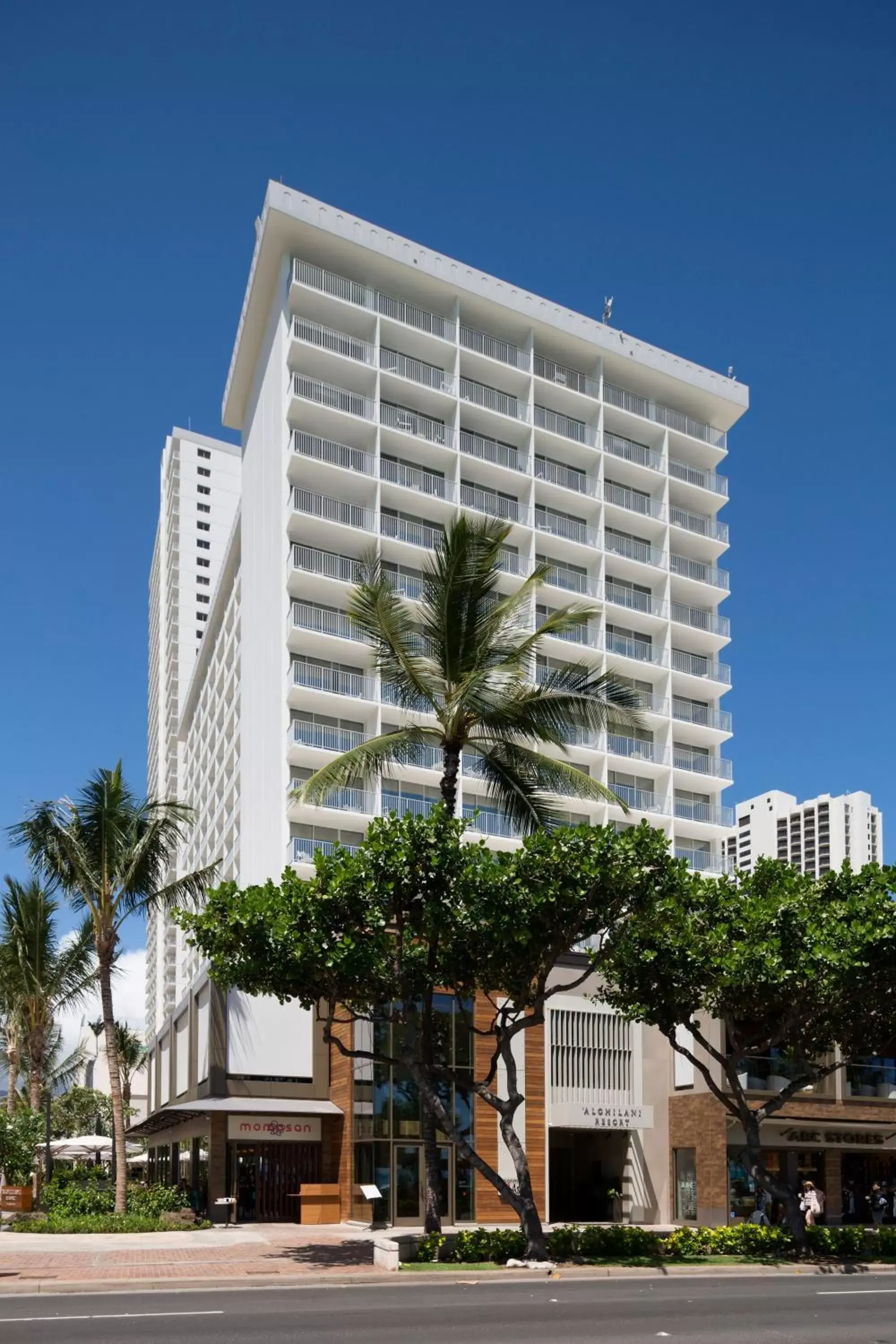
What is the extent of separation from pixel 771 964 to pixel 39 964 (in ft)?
97.0

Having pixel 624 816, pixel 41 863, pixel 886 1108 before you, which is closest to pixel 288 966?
pixel 41 863

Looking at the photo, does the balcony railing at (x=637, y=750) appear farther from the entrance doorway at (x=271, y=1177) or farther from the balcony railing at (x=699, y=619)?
the entrance doorway at (x=271, y=1177)

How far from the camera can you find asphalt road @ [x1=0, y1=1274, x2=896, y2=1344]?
1634 cm

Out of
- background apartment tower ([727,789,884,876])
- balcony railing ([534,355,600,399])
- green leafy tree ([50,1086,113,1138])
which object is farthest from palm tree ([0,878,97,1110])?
background apartment tower ([727,789,884,876])

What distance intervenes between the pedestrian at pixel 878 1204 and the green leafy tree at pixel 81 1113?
232 feet

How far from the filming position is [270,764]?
55.5 meters

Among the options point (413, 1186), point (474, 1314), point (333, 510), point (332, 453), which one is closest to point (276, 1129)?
point (413, 1186)

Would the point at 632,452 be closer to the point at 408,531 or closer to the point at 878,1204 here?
the point at 408,531

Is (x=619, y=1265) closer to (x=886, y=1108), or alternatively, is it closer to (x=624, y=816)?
(x=886, y=1108)

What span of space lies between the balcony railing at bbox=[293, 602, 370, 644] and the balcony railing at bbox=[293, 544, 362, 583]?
A: 1425 mm

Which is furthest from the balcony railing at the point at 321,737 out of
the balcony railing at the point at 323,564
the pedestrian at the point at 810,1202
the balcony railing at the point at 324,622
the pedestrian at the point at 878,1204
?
the pedestrian at the point at 810,1202

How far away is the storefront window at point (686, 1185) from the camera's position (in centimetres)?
4041

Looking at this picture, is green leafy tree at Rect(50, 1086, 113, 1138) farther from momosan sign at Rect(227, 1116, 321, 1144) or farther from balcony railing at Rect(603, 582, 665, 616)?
momosan sign at Rect(227, 1116, 321, 1144)

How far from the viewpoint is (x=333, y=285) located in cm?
6031
